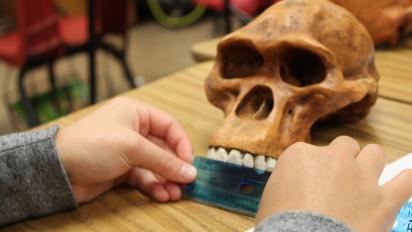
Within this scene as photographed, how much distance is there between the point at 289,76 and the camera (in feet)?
2.74

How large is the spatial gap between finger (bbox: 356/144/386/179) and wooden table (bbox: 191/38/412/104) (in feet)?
1.35

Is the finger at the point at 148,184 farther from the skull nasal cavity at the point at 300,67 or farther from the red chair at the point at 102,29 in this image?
the red chair at the point at 102,29

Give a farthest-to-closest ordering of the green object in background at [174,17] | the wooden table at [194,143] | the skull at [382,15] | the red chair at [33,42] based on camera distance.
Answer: the green object in background at [174,17]
the red chair at [33,42]
the skull at [382,15]
the wooden table at [194,143]

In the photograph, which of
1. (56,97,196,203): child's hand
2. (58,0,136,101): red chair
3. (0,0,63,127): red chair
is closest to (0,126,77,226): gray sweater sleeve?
(56,97,196,203): child's hand

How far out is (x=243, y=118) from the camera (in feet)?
2.62

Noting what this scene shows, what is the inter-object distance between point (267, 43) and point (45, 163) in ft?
1.19

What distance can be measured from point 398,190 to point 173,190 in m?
0.30

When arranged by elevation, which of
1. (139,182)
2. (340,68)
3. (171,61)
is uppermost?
(340,68)

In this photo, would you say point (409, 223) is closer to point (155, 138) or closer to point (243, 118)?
point (243, 118)

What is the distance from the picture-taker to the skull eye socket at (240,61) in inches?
34.1

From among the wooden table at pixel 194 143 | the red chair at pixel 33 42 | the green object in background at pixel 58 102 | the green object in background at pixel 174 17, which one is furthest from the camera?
the green object in background at pixel 174 17

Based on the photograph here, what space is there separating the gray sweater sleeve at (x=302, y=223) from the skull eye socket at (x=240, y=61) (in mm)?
388

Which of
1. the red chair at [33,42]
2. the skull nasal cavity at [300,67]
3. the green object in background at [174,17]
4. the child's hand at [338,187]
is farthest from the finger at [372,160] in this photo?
the green object in background at [174,17]

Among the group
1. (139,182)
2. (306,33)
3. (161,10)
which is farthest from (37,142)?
(161,10)
